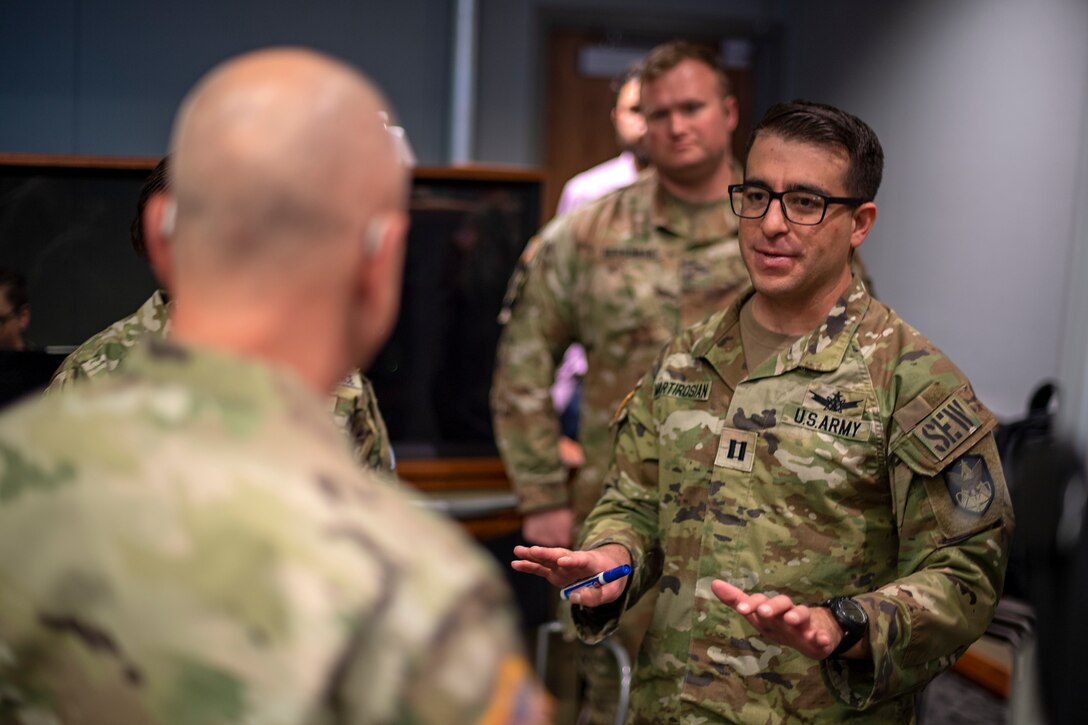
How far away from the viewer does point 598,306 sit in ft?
9.66

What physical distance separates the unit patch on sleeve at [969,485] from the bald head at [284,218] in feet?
3.34

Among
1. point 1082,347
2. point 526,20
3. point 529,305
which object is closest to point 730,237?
point 529,305

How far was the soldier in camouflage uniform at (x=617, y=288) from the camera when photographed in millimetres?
2865

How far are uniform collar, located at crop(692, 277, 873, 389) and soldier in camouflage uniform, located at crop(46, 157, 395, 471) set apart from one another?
1.92ft

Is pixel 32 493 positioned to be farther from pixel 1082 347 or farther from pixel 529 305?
pixel 529 305

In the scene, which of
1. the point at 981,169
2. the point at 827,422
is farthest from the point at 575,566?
the point at 981,169

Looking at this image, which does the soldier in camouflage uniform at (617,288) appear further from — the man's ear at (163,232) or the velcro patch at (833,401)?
the man's ear at (163,232)

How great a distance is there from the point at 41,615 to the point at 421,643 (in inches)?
11.2

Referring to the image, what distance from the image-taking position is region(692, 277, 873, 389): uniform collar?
179 centimetres

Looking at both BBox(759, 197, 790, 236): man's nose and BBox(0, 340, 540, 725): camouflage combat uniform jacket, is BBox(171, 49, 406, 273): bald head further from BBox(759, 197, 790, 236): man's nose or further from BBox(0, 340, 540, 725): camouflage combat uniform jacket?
BBox(759, 197, 790, 236): man's nose

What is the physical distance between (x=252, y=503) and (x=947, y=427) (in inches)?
44.8

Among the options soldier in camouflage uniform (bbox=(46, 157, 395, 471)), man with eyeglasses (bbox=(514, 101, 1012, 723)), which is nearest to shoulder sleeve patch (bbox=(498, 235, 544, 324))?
soldier in camouflage uniform (bbox=(46, 157, 395, 471))

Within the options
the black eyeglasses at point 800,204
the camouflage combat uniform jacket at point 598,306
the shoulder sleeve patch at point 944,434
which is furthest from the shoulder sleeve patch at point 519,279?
the shoulder sleeve patch at point 944,434

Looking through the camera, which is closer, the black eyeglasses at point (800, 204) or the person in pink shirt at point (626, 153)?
the black eyeglasses at point (800, 204)
